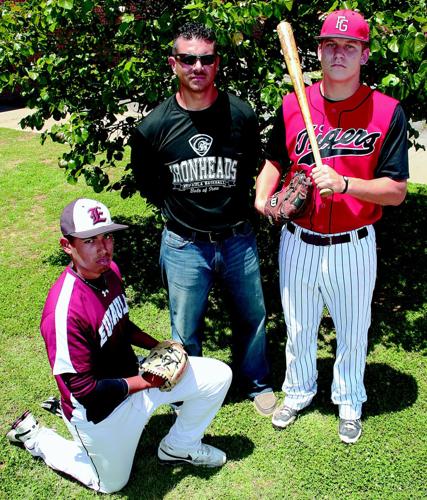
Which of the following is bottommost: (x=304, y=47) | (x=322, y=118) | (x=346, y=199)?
(x=346, y=199)

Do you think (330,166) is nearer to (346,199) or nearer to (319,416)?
(346,199)

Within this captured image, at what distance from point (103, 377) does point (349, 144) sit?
1.84m

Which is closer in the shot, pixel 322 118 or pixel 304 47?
pixel 322 118

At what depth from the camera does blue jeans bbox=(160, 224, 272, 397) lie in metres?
3.46

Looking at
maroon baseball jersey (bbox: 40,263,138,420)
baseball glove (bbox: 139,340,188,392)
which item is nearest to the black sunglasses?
maroon baseball jersey (bbox: 40,263,138,420)

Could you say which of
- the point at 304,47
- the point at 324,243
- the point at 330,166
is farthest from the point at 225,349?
the point at 304,47

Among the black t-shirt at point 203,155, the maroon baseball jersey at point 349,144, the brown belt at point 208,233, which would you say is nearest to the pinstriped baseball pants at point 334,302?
the maroon baseball jersey at point 349,144

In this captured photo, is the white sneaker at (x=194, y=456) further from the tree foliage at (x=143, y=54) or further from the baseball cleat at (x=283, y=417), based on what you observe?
the tree foliage at (x=143, y=54)

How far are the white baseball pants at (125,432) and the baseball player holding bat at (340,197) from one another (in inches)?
25.0

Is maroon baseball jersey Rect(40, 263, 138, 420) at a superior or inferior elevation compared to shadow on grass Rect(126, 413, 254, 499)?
superior

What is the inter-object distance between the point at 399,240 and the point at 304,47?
2.53m

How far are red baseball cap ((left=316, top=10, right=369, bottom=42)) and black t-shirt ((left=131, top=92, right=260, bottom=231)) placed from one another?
0.72 m

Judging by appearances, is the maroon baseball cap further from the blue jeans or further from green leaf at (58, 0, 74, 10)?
green leaf at (58, 0, 74, 10)

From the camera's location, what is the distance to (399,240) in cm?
608
